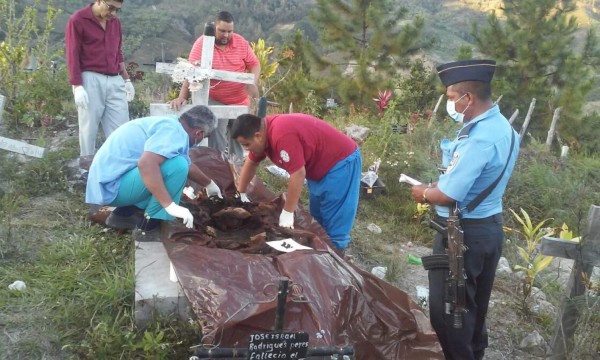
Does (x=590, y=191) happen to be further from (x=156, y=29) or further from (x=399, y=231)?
(x=156, y=29)

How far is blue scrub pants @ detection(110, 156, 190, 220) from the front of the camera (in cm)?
333

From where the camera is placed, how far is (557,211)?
571 centimetres

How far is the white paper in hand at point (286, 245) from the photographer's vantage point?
3.06 meters

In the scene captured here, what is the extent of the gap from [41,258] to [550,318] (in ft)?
10.6

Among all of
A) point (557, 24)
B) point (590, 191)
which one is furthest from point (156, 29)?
point (590, 191)

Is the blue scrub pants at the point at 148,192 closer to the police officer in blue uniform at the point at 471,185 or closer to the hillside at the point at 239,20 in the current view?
the police officer in blue uniform at the point at 471,185

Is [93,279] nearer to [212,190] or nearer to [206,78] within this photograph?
[212,190]

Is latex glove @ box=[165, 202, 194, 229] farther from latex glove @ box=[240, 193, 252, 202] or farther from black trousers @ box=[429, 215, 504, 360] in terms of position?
black trousers @ box=[429, 215, 504, 360]

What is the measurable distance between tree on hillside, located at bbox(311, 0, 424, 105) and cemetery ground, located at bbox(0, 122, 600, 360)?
21.7 feet

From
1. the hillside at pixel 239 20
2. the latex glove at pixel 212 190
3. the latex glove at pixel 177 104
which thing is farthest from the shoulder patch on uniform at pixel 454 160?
the hillside at pixel 239 20

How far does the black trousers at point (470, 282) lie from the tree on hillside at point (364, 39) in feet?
29.5

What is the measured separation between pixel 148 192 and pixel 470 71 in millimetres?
1991

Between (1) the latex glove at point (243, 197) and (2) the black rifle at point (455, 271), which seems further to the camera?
(1) the latex glove at point (243, 197)

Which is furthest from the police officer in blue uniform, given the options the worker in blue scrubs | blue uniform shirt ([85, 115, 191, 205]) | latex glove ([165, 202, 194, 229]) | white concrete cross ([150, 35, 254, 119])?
white concrete cross ([150, 35, 254, 119])
